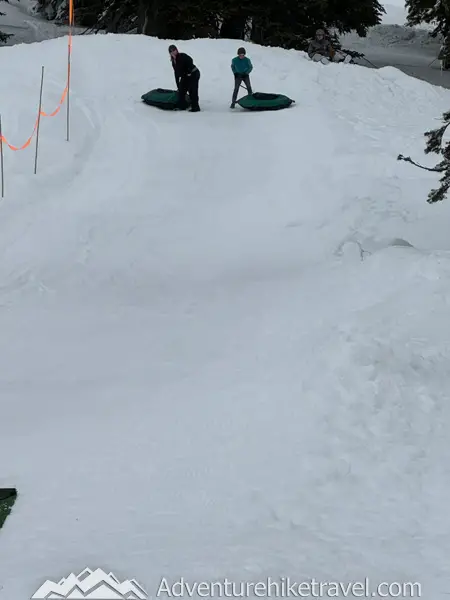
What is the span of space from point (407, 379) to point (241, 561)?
3.48 meters

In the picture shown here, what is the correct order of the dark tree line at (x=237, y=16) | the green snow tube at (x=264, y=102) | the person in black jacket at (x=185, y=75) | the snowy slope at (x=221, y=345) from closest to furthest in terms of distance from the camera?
the snowy slope at (x=221, y=345) < the person in black jacket at (x=185, y=75) < the green snow tube at (x=264, y=102) < the dark tree line at (x=237, y=16)

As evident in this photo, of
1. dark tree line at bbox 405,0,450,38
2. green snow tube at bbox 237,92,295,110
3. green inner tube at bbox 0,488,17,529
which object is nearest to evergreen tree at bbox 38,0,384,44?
dark tree line at bbox 405,0,450,38

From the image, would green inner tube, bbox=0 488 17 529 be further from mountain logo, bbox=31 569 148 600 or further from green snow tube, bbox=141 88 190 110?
green snow tube, bbox=141 88 190 110

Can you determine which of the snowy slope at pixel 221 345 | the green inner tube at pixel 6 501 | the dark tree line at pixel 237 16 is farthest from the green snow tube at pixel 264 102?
the green inner tube at pixel 6 501

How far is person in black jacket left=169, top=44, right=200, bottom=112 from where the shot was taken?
1691cm

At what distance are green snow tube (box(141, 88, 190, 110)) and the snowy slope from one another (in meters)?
0.27

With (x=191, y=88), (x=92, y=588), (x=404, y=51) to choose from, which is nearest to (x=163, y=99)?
(x=191, y=88)

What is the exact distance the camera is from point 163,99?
17.7 m

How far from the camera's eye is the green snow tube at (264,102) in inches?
698

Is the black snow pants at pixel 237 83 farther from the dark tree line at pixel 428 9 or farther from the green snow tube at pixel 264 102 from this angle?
the dark tree line at pixel 428 9

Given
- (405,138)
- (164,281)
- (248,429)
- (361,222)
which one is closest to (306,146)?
(405,138)

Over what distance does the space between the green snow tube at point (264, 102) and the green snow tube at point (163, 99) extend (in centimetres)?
128

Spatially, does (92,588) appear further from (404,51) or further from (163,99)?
(404,51)

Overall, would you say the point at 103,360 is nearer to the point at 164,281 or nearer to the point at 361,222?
the point at 164,281
